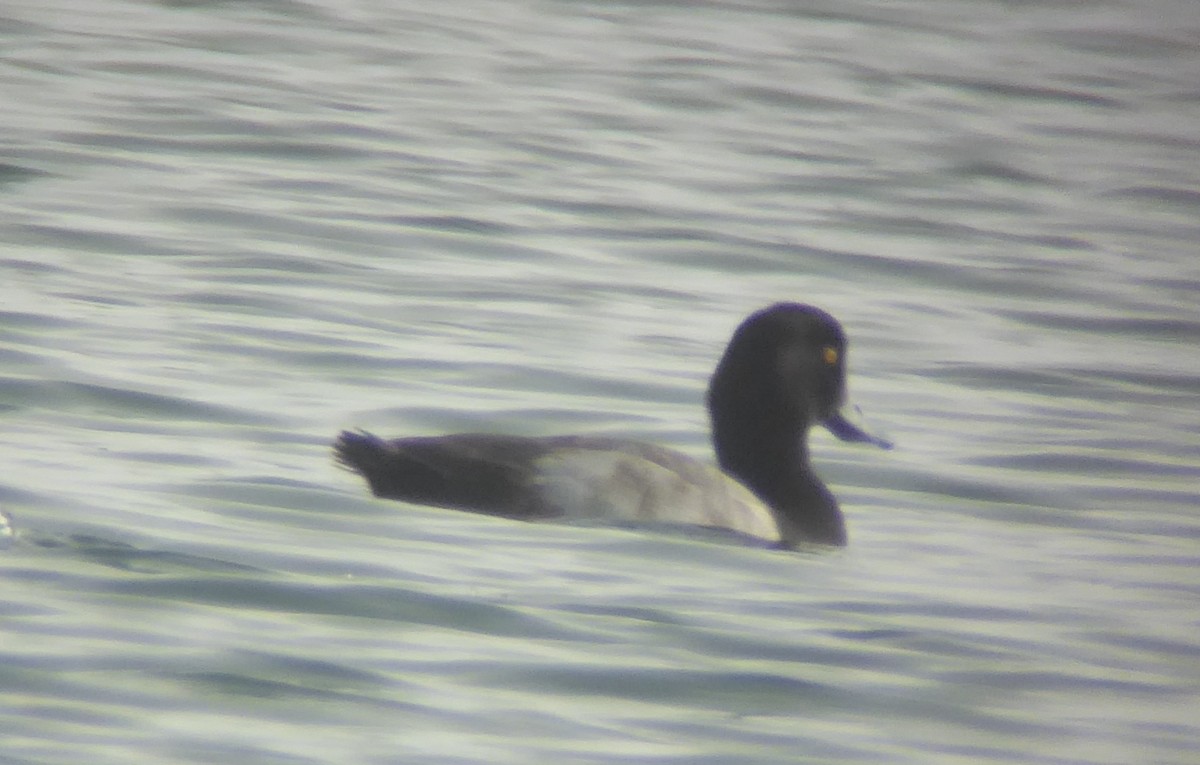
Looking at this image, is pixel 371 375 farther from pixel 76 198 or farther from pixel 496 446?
pixel 76 198

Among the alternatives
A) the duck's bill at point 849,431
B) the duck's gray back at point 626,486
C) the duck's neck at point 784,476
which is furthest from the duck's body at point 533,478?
the duck's bill at point 849,431

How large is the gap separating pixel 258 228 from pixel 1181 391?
4.73 meters

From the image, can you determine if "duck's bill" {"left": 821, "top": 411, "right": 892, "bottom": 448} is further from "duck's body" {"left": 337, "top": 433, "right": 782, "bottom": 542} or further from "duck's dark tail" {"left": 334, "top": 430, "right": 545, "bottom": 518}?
"duck's dark tail" {"left": 334, "top": 430, "right": 545, "bottom": 518}

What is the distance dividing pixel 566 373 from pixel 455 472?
2450 mm

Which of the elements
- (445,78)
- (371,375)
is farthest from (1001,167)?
(371,375)

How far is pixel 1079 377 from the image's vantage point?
992 cm

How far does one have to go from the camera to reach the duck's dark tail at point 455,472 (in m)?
6.82

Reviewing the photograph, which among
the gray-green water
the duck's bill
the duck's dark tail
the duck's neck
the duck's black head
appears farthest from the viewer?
the duck's bill

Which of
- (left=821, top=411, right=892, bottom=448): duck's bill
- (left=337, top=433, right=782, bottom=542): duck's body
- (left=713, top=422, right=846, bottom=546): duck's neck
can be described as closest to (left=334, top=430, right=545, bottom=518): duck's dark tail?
(left=337, top=433, right=782, bottom=542): duck's body

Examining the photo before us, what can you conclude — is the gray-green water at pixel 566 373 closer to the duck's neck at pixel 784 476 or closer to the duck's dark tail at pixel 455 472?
the duck's dark tail at pixel 455 472

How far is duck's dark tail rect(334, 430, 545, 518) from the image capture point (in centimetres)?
682

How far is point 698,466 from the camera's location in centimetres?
711

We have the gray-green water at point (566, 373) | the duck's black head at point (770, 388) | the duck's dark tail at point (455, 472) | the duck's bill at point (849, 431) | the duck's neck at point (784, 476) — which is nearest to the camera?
the gray-green water at point (566, 373)

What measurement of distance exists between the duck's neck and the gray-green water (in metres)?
0.17
